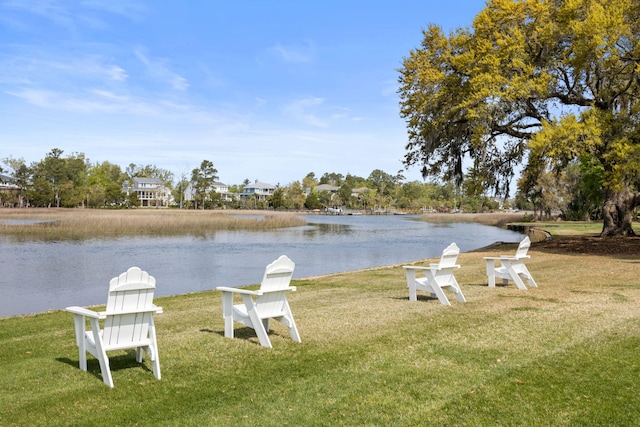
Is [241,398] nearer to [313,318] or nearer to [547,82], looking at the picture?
[313,318]

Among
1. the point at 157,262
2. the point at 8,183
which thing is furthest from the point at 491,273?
the point at 8,183

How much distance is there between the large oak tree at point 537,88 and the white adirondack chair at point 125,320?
17730 millimetres

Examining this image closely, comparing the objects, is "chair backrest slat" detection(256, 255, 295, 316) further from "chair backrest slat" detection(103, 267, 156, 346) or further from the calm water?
the calm water

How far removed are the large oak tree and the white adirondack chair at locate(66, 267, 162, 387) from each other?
58.2 feet

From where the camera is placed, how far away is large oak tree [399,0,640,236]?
68.9 ft

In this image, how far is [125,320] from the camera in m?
6.10

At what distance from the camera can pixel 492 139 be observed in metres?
26.3

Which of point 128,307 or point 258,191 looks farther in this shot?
point 258,191

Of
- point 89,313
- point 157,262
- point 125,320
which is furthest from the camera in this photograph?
point 157,262

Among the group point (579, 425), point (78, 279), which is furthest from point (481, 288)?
point (78, 279)

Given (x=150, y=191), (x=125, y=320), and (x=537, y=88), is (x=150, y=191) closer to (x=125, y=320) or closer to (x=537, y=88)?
(x=537, y=88)

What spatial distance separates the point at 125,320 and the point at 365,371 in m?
2.78

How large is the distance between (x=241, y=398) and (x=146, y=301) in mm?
1691

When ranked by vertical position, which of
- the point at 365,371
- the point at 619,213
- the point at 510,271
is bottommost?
the point at 365,371
